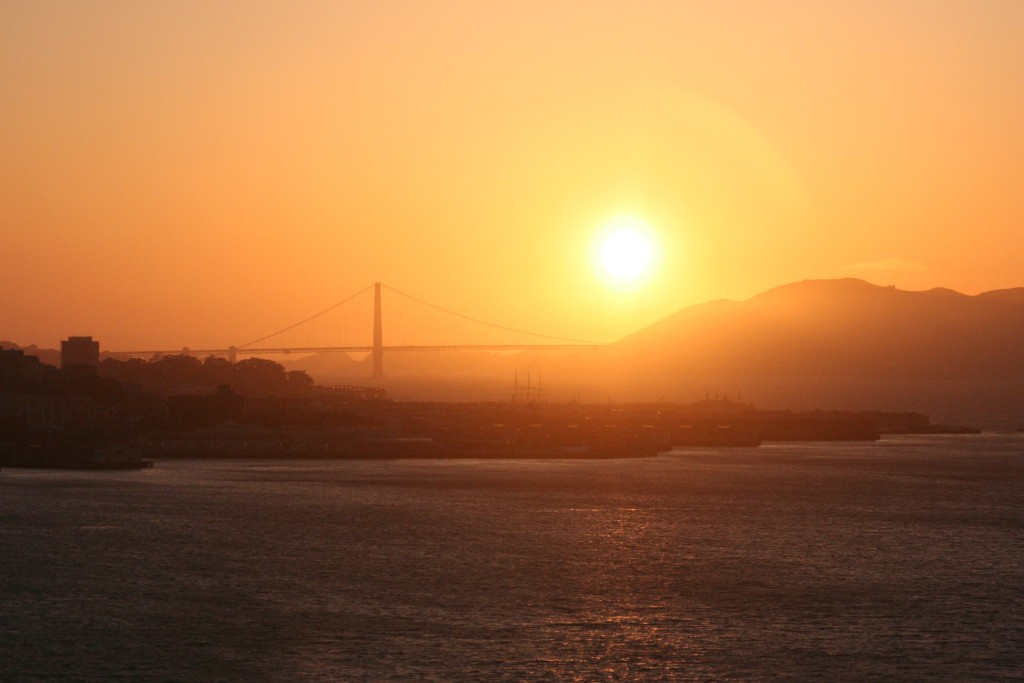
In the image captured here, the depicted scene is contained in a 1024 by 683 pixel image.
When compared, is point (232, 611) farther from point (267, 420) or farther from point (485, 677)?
point (267, 420)

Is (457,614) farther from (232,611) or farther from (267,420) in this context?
(267,420)

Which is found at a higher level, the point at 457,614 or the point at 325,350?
the point at 325,350

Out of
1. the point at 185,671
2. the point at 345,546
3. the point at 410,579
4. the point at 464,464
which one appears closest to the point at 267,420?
the point at 464,464

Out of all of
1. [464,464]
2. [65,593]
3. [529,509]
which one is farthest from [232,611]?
[464,464]

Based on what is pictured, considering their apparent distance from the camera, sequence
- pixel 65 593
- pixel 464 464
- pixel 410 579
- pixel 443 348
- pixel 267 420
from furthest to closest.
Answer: pixel 443 348
pixel 267 420
pixel 464 464
pixel 410 579
pixel 65 593

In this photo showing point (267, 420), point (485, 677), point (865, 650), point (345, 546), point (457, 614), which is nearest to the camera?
point (485, 677)

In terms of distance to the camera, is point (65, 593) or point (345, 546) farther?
point (345, 546)

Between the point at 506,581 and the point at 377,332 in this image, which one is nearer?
the point at 506,581

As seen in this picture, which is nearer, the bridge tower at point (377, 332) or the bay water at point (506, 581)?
the bay water at point (506, 581)

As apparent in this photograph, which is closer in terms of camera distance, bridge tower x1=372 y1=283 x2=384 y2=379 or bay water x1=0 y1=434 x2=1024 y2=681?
bay water x1=0 y1=434 x2=1024 y2=681
